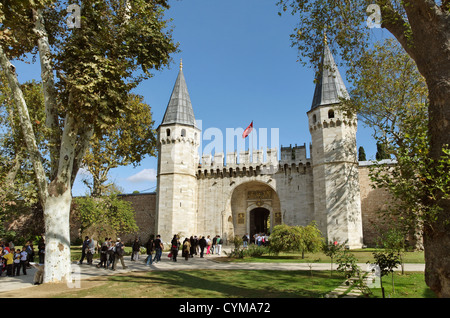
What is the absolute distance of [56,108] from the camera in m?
9.61

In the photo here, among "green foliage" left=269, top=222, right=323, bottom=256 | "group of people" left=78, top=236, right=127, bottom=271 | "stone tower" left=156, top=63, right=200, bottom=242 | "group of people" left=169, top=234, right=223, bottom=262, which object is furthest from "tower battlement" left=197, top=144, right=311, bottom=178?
"group of people" left=78, top=236, right=127, bottom=271

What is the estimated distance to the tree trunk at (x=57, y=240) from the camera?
855 cm

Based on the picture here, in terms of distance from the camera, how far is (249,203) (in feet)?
86.3

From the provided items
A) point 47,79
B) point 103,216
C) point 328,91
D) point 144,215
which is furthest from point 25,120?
point 328,91

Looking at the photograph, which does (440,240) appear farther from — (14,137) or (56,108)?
(14,137)

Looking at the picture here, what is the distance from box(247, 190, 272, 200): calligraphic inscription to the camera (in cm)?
2578

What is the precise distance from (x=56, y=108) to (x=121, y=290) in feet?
18.9

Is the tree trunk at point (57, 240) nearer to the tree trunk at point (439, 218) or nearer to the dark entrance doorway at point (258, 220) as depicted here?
the tree trunk at point (439, 218)

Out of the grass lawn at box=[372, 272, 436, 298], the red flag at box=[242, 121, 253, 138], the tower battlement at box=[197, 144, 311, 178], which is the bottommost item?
the grass lawn at box=[372, 272, 436, 298]

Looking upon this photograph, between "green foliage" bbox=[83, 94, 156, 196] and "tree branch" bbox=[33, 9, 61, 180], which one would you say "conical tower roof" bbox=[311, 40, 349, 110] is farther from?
"tree branch" bbox=[33, 9, 61, 180]

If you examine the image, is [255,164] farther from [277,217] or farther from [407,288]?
[407,288]

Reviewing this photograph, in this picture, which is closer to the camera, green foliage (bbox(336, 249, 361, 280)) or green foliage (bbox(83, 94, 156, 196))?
green foliage (bbox(336, 249, 361, 280))

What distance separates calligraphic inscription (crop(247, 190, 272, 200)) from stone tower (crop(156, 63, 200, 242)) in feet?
15.2
